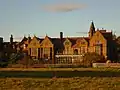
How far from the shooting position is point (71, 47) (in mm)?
97000

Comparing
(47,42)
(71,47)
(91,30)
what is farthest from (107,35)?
(47,42)

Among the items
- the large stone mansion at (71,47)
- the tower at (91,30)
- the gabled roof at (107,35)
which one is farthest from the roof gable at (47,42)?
the gabled roof at (107,35)

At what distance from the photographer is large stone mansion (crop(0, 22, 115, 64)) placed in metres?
89.5

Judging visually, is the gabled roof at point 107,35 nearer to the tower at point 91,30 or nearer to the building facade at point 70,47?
the building facade at point 70,47

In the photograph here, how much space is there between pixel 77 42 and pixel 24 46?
865 inches

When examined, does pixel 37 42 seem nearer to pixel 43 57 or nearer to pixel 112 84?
pixel 43 57

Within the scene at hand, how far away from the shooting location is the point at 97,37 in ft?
296

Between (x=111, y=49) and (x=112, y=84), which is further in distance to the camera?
(x=111, y=49)

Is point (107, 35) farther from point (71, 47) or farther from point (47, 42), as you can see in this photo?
point (47, 42)

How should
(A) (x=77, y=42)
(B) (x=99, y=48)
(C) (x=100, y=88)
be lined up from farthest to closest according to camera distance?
(A) (x=77, y=42) → (B) (x=99, y=48) → (C) (x=100, y=88)

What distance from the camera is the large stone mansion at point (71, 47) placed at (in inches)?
3525

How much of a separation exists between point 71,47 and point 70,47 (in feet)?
1.04

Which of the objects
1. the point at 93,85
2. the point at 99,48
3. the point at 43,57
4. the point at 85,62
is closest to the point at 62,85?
the point at 93,85

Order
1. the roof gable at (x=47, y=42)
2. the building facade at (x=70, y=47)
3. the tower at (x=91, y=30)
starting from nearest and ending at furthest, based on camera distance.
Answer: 1. the building facade at (x=70, y=47)
2. the tower at (x=91, y=30)
3. the roof gable at (x=47, y=42)
